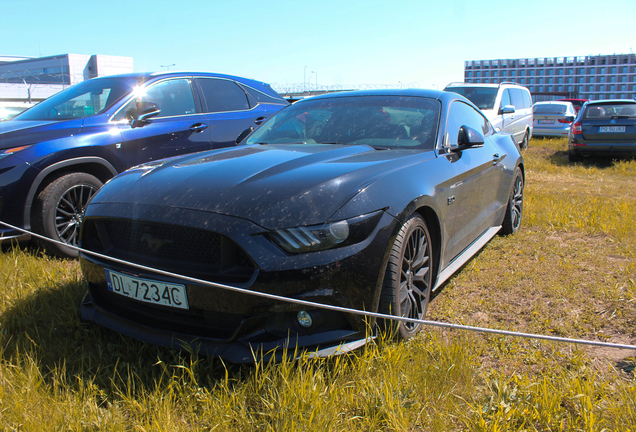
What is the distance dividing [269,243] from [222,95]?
3938mm

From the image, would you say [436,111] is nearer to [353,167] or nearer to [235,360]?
[353,167]

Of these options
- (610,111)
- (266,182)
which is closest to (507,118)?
(610,111)

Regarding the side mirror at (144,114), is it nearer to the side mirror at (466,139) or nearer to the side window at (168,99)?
the side window at (168,99)

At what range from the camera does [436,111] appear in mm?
3379

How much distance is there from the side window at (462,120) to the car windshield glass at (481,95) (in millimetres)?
5855

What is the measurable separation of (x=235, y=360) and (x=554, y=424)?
1.28m

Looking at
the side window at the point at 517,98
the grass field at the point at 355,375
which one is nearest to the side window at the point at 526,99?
the side window at the point at 517,98

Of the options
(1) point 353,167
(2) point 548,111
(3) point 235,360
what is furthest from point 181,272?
(2) point 548,111

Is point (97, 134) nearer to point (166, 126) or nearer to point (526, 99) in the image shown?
point (166, 126)

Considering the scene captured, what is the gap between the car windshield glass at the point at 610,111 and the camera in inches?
422

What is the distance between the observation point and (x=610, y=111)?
35.8 feet

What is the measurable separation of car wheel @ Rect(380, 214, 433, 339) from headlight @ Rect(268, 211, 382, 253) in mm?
298

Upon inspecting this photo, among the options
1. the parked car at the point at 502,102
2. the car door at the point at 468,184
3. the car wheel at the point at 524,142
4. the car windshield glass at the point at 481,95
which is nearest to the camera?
the car door at the point at 468,184

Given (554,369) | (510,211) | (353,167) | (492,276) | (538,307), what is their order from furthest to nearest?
(510,211) → (492,276) → (538,307) → (353,167) → (554,369)
